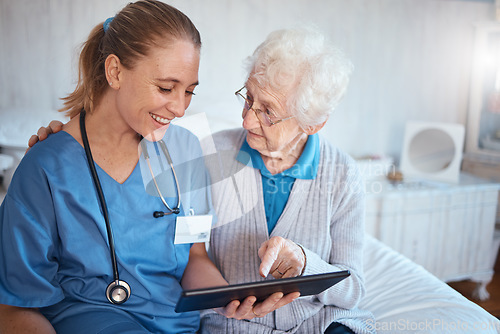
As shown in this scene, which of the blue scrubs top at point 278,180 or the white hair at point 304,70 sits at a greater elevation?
the white hair at point 304,70

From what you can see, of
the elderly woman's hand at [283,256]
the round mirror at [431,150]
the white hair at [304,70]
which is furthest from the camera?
the round mirror at [431,150]

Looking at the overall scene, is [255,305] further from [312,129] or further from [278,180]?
[312,129]

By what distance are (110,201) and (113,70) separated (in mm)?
282

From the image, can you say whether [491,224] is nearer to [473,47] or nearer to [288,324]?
[473,47]

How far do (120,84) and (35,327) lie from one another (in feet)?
1.68

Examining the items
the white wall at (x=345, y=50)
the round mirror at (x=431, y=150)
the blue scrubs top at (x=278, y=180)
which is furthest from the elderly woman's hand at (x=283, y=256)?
the round mirror at (x=431, y=150)

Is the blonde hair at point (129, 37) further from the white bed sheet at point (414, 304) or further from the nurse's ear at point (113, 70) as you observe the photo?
the white bed sheet at point (414, 304)

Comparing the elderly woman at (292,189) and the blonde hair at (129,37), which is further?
the elderly woman at (292,189)

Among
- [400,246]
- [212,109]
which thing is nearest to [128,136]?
[212,109]

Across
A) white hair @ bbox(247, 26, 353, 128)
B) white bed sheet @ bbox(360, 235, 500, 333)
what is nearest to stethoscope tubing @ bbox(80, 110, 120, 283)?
white hair @ bbox(247, 26, 353, 128)

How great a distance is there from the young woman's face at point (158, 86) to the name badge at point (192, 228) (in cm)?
23

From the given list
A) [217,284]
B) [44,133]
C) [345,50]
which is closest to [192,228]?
[217,284]

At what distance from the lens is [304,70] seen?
3.54 ft

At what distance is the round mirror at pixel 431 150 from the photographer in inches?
101
